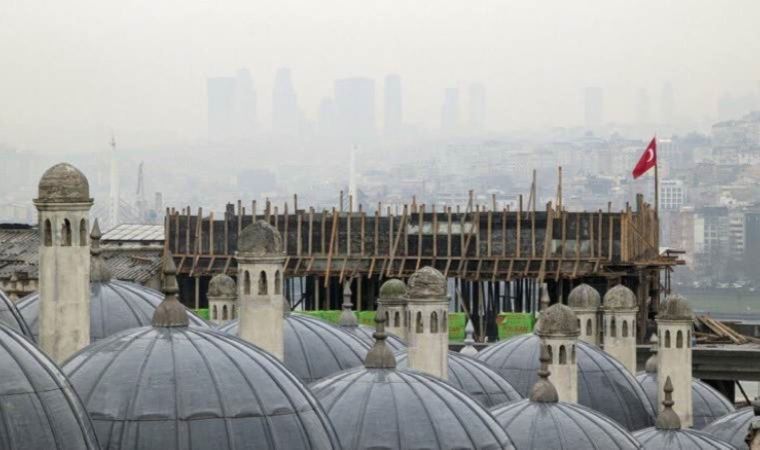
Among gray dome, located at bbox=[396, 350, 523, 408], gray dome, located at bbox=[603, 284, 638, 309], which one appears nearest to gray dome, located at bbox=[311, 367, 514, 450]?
gray dome, located at bbox=[396, 350, 523, 408]

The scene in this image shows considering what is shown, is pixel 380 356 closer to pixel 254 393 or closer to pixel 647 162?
pixel 254 393

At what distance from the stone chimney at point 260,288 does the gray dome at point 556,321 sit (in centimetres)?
998

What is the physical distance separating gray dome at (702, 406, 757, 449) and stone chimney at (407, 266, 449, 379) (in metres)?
10.3

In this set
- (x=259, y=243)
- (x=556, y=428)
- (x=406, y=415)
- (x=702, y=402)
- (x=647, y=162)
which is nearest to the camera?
(x=406, y=415)

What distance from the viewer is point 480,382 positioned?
150 feet

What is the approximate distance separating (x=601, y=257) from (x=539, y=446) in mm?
55178

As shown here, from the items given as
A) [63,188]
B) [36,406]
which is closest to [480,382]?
[63,188]

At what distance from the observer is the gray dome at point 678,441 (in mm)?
46594

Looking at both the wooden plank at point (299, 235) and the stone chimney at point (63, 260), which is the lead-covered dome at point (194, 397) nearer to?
the stone chimney at point (63, 260)

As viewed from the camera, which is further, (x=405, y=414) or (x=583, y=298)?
(x=583, y=298)

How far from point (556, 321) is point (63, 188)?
1704 cm

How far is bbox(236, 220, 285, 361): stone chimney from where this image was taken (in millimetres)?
38312

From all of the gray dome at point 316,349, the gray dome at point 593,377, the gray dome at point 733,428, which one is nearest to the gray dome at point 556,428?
the gray dome at point 316,349

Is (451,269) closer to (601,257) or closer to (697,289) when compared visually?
(601,257)
